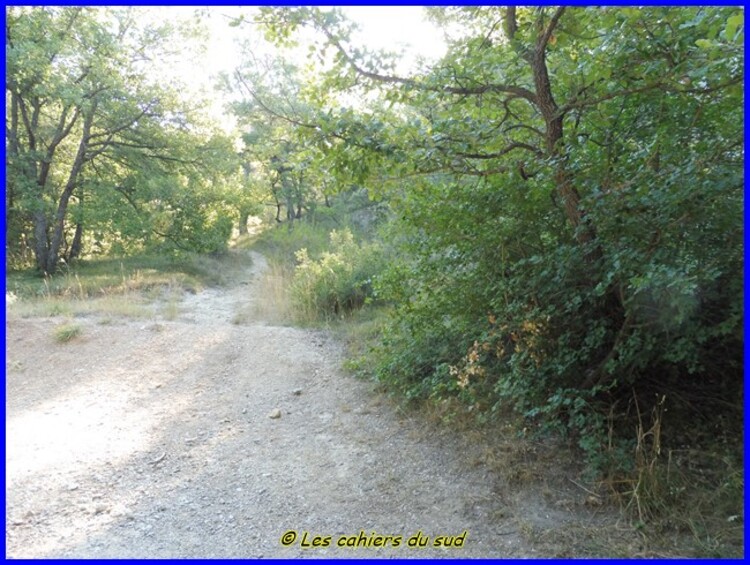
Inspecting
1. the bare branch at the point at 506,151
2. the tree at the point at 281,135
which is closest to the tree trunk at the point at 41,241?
the tree at the point at 281,135

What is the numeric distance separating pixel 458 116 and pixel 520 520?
8.98 feet

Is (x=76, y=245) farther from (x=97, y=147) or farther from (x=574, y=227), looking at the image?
(x=574, y=227)

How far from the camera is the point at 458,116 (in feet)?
12.3

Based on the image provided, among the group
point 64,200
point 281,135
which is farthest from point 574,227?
point 64,200

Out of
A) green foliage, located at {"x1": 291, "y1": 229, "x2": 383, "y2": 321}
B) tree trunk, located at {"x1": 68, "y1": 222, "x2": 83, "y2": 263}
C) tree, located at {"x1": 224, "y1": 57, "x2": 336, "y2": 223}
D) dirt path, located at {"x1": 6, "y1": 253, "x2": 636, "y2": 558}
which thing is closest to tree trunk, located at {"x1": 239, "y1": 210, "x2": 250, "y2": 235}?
tree, located at {"x1": 224, "y1": 57, "x2": 336, "y2": 223}

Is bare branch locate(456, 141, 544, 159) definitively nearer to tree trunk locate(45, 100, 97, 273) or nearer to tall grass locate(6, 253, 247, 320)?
tall grass locate(6, 253, 247, 320)

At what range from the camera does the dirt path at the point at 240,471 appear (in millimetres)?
2955

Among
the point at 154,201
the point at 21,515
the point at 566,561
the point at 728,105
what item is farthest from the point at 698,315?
the point at 154,201

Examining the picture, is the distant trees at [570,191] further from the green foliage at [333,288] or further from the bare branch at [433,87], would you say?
the green foliage at [333,288]

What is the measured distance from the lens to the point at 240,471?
383 centimetres

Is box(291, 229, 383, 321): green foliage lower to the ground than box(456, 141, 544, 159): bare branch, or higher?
lower

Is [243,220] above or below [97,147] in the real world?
below

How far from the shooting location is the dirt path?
2955 millimetres

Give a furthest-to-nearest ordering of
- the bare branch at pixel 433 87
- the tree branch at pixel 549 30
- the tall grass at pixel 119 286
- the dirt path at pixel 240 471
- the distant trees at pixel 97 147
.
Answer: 1. the distant trees at pixel 97 147
2. the tall grass at pixel 119 286
3. the bare branch at pixel 433 87
4. the tree branch at pixel 549 30
5. the dirt path at pixel 240 471
